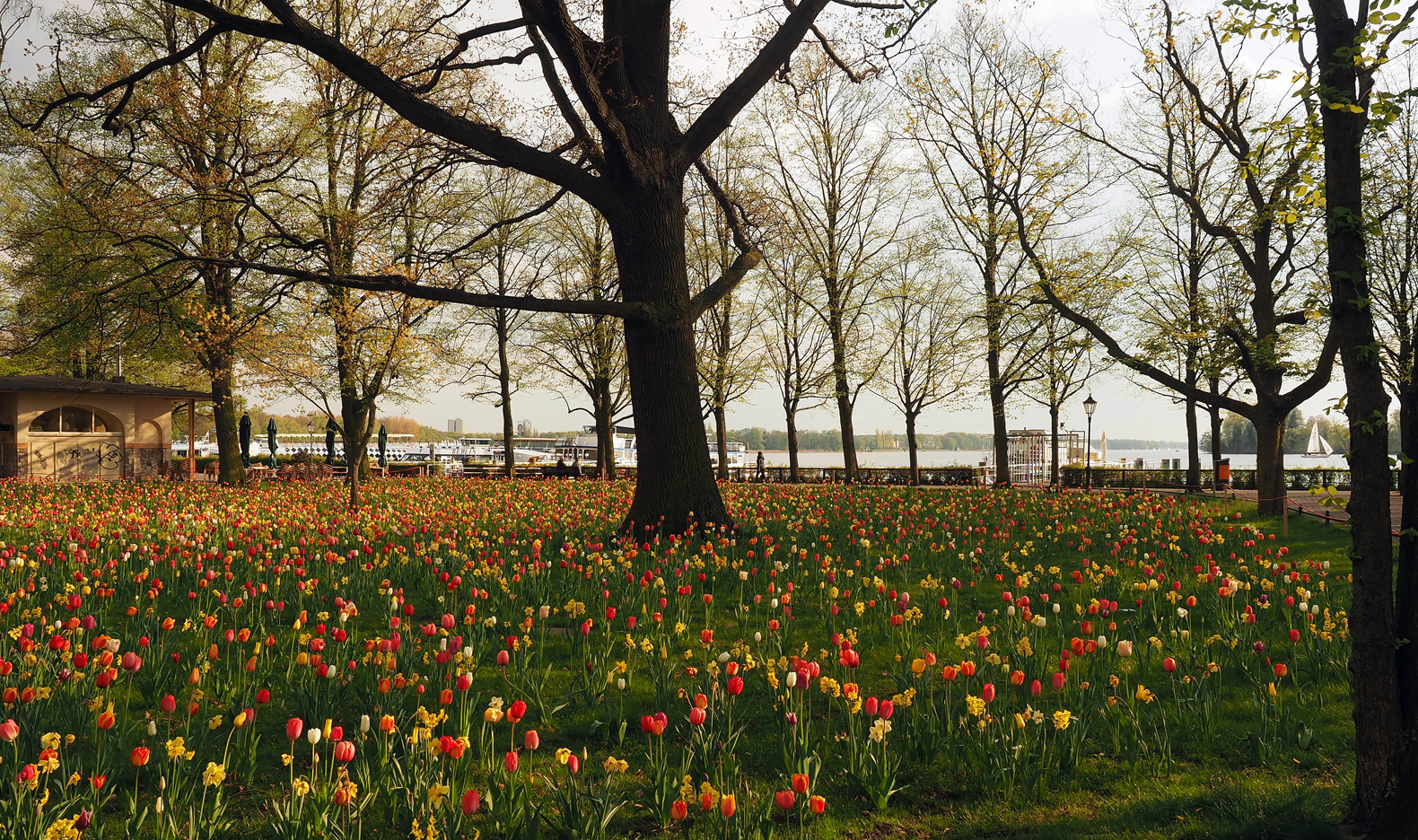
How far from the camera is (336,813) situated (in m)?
3.25

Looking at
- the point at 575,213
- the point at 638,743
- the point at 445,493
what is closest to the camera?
the point at 638,743

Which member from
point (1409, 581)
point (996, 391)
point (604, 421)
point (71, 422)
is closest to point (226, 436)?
point (71, 422)

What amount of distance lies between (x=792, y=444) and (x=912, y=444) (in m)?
4.74

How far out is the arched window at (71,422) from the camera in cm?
2777

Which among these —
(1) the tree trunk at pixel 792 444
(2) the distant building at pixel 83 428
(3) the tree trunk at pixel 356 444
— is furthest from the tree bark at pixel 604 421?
(2) the distant building at pixel 83 428

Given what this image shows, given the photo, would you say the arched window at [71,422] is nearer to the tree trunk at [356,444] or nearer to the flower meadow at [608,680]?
the tree trunk at [356,444]

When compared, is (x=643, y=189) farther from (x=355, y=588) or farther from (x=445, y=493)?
(x=445, y=493)

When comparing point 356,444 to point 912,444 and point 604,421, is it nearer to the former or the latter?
point 604,421

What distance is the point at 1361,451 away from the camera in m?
3.25

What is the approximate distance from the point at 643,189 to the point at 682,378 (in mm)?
2408

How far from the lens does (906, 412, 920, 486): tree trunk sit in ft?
105

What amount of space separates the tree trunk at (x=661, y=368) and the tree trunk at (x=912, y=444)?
21.7 m

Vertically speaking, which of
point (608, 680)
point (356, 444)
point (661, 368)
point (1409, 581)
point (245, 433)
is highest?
point (661, 368)

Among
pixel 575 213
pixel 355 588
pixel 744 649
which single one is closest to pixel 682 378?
pixel 355 588
